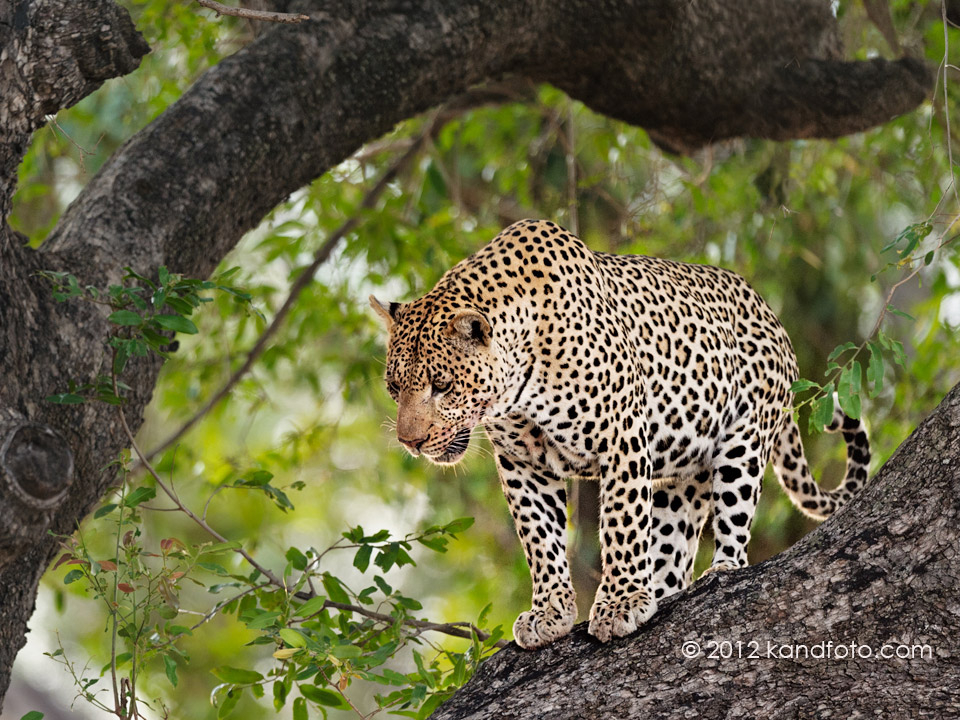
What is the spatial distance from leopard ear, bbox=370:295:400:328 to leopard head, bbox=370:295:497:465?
1.01ft

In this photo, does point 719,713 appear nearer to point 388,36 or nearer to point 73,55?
point 73,55

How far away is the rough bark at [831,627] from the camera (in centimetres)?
323

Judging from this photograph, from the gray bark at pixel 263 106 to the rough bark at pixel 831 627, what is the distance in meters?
1.84

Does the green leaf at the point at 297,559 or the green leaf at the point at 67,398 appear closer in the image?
the green leaf at the point at 67,398

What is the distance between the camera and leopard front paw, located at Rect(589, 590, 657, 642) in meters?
3.80

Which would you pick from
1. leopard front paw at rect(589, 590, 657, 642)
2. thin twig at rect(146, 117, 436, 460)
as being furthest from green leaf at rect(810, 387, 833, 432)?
thin twig at rect(146, 117, 436, 460)

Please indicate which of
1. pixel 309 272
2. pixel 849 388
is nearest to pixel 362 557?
pixel 849 388

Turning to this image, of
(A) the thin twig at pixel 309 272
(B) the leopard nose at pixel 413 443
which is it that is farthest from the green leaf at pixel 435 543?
(A) the thin twig at pixel 309 272

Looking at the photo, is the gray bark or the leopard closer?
the gray bark

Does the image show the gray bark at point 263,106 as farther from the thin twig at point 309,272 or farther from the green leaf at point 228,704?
the thin twig at point 309,272

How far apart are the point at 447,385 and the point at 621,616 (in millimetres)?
1058

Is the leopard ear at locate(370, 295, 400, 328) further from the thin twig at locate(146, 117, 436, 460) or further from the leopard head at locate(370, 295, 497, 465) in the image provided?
the thin twig at locate(146, 117, 436, 460)

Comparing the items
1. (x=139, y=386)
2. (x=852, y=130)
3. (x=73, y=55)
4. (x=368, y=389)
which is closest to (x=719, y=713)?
(x=139, y=386)

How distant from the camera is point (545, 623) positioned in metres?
4.14
